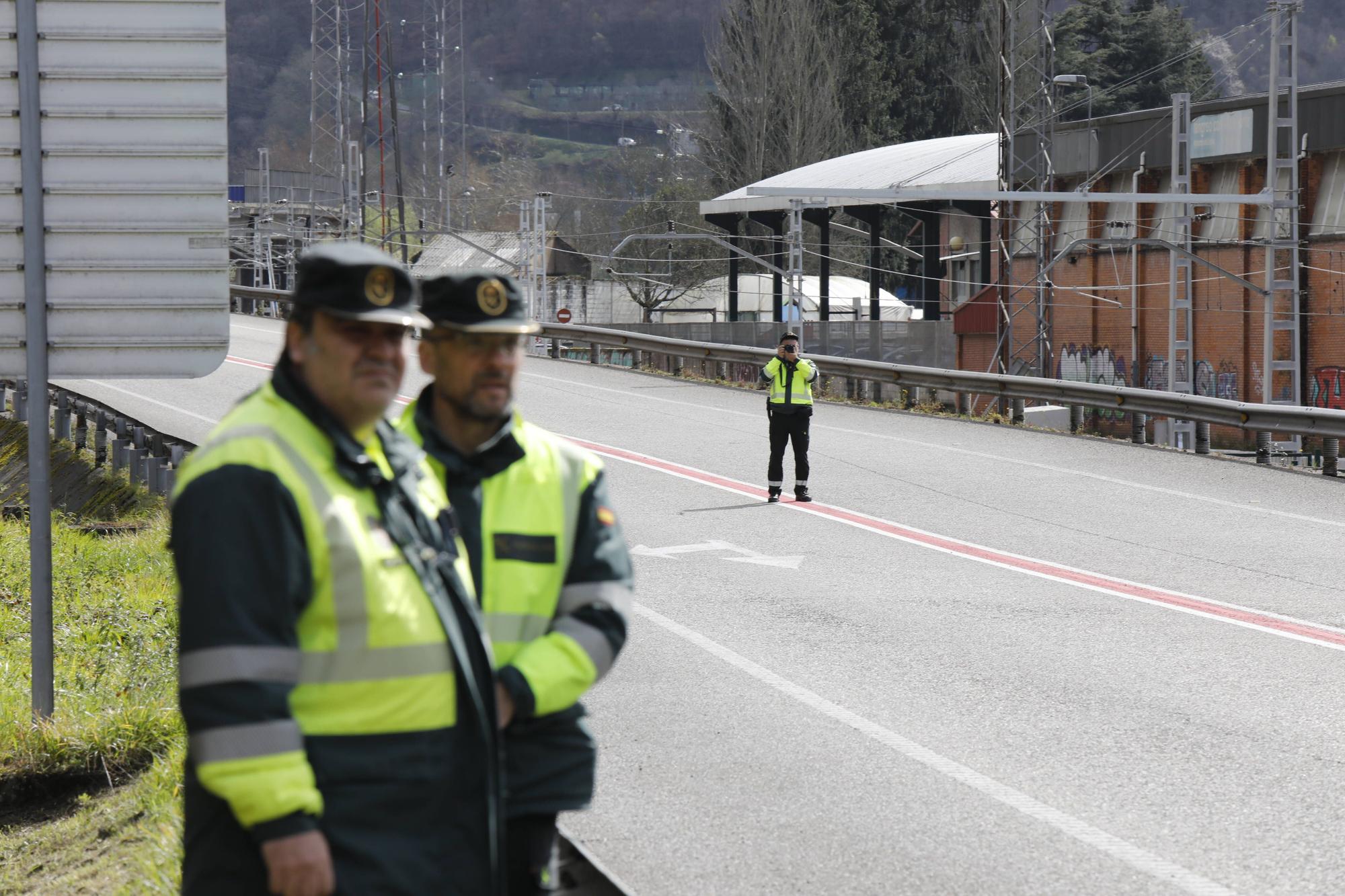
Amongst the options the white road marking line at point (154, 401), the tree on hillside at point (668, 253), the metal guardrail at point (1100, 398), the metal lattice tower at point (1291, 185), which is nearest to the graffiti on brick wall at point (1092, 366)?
the metal lattice tower at point (1291, 185)

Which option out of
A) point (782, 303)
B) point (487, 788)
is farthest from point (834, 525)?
point (782, 303)

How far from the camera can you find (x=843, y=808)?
7.11 metres

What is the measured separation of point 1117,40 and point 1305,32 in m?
114

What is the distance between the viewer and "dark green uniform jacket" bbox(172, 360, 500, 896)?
308 cm

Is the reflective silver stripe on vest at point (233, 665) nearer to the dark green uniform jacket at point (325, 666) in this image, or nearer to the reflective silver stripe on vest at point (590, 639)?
the dark green uniform jacket at point (325, 666)

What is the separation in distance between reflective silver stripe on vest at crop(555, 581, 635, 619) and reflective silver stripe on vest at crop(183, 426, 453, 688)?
59 cm

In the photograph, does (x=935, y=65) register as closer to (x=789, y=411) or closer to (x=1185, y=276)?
(x=1185, y=276)

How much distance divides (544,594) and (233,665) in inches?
35.3

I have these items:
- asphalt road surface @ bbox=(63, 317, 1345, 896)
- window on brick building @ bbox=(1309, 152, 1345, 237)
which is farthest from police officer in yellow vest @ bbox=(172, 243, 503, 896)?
window on brick building @ bbox=(1309, 152, 1345, 237)

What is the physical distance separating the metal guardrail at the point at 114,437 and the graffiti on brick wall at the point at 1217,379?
96.7ft

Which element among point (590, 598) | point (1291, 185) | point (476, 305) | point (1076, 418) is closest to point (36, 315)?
point (476, 305)

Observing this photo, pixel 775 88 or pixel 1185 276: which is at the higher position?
pixel 775 88

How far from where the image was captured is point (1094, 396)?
24.6m

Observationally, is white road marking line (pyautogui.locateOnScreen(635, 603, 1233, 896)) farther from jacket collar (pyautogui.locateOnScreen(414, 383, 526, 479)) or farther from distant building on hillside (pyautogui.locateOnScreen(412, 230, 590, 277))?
distant building on hillside (pyautogui.locateOnScreen(412, 230, 590, 277))
